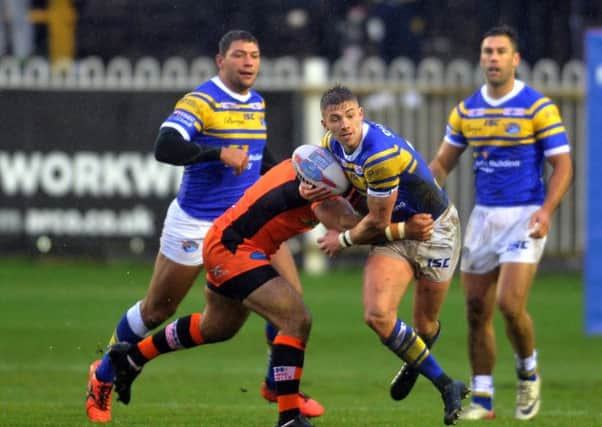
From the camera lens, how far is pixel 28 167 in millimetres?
20797

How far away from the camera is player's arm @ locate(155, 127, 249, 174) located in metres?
11.0

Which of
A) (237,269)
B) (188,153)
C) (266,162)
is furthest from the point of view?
(266,162)

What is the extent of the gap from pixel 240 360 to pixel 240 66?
169 inches

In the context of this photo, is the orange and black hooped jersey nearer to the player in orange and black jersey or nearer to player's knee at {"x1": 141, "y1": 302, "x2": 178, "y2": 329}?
the player in orange and black jersey

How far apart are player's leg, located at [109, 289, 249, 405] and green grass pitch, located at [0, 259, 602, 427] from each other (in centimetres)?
35

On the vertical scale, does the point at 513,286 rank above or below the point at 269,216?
below

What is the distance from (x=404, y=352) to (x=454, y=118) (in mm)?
2510

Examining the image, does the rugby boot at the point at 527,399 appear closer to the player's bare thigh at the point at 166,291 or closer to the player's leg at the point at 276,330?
the player's leg at the point at 276,330

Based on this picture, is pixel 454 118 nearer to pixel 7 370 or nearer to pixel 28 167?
pixel 7 370

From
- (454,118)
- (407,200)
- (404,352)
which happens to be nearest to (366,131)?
(407,200)

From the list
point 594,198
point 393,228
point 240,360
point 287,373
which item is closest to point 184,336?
point 287,373

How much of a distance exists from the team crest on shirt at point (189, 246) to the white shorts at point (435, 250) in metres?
1.49

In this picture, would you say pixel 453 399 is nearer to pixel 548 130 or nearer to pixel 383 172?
pixel 383 172

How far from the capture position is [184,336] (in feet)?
34.6
